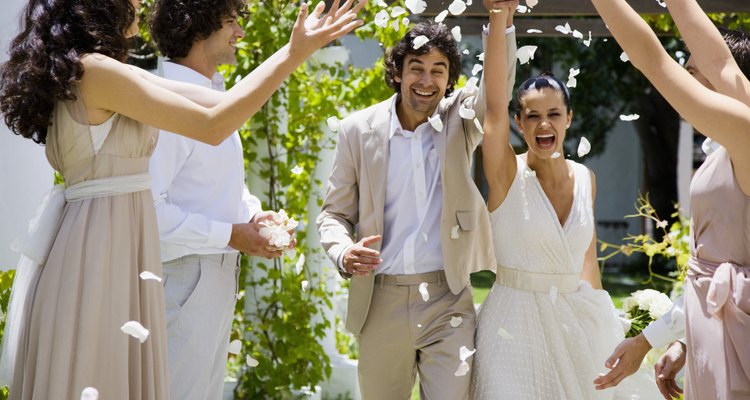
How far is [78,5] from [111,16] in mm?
104

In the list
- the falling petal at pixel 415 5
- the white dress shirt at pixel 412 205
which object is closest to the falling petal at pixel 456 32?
the falling petal at pixel 415 5

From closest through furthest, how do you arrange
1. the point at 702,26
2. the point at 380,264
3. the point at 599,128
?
the point at 702,26 → the point at 380,264 → the point at 599,128

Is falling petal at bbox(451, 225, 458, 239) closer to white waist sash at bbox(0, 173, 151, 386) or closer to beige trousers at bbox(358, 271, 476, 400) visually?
beige trousers at bbox(358, 271, 476, 400)

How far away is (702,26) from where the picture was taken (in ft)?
9.48

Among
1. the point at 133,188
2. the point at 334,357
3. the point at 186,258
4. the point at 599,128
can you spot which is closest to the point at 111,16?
the point at 133,188

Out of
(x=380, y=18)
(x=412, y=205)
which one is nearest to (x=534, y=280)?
(x=412, y=205)

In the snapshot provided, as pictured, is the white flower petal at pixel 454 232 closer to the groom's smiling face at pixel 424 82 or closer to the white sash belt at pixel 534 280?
the white sash belt at pixel 534 280

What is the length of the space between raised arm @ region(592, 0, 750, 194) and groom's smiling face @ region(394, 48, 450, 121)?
1.82 m

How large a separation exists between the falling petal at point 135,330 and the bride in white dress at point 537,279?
1.75 meters

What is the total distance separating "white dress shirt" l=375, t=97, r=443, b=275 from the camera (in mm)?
4564

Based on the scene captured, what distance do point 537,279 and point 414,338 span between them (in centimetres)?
58

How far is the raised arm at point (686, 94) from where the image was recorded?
2.72 m

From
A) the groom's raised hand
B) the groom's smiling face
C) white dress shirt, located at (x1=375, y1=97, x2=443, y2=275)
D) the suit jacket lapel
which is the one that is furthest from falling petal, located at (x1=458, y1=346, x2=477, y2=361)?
the groom's smiling face

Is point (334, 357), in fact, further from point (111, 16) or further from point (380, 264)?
point (111, 16)
